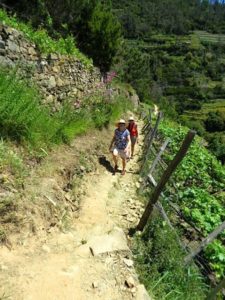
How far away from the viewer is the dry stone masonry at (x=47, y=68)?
8.93 meters

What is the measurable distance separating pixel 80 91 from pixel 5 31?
16.3ft

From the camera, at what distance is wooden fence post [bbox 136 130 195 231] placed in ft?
18.9

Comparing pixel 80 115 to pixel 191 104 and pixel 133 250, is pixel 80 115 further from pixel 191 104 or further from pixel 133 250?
pixel 191 104

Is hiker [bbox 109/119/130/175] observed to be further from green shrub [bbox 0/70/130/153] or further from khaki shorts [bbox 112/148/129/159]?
green shrub [bbox 0/70/130/153]

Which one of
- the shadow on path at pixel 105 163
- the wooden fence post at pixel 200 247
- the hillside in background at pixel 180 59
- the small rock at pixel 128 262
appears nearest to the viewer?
the small rock at pixel 128 262

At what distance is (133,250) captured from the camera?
648 cm

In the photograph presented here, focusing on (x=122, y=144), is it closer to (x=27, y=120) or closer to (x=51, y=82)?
(x=51, y=82)

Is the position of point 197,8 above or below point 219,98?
above

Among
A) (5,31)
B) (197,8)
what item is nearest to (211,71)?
(197,8)

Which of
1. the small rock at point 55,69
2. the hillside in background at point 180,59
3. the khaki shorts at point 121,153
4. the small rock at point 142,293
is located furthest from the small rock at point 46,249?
the hillside in background at point 180,59

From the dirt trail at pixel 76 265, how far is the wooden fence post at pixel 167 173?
1.67 feet

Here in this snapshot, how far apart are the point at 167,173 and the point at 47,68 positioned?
5.86 m

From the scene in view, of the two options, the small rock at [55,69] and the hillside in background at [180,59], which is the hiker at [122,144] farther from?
the hillside in background at [180,59]

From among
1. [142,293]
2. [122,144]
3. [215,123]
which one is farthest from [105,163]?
[215,123]
